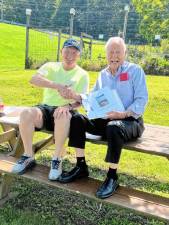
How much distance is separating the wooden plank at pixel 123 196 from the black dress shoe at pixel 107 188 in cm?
4

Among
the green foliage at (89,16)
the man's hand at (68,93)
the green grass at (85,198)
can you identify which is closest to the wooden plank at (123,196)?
the green grass at (85,198)

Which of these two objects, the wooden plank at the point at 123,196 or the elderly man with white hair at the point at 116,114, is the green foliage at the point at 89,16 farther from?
the wooden plank at the point at 123,196

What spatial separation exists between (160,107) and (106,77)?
495 centimetres

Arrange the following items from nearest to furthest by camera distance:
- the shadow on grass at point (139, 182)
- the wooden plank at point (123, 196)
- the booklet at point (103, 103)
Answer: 1. the wooden plank at point (123, 196)
2. the booklet at point (103, 103)
3. the shadow on grass at point (139, 182)

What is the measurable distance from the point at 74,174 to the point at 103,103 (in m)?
0.68

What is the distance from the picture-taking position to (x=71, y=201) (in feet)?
13.8

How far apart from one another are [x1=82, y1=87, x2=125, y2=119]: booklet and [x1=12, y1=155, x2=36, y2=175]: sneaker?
2.25 ft

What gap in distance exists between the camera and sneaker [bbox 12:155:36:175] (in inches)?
150

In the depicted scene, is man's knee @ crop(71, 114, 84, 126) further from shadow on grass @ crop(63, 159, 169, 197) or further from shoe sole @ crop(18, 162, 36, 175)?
shadow on grass @ crop(63, 159, 169, 197)

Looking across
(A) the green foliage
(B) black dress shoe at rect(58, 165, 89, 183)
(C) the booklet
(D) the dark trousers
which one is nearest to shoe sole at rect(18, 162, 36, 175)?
(B) black dress shoe at rect(58, 165, 89, 183)

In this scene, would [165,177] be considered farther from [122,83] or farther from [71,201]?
[122,83]

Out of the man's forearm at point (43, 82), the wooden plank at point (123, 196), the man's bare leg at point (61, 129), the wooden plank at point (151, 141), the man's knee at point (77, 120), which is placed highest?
the man's forearm at point (43, 82)

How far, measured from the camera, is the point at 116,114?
146 inches

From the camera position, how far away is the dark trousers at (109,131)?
11.2 ft
